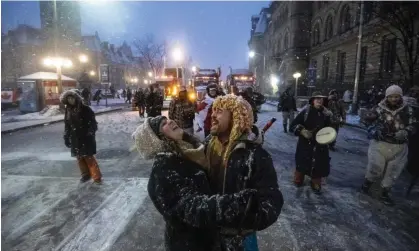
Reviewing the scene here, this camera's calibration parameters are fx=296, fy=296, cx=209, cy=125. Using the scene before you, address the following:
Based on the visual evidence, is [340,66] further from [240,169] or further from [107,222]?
[240,169]

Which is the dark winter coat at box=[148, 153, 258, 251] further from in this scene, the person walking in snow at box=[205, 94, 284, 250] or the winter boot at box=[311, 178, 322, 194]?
the winter boot at box=[311, 178, 322, 194]

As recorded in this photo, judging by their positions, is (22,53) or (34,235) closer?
(34,235)

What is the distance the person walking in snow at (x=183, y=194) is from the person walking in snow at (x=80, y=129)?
4561mm

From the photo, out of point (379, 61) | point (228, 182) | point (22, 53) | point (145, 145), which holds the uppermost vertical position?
point (22, 53)

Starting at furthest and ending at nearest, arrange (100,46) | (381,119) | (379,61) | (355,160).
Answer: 1. (100,46)
2. (379,61)
3. (355,160)
4. (381,119)

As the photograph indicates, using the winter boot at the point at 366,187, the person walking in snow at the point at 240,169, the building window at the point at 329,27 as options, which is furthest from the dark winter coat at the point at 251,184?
the building window at the point at 329,27

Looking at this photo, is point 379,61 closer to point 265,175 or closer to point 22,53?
point 265,175

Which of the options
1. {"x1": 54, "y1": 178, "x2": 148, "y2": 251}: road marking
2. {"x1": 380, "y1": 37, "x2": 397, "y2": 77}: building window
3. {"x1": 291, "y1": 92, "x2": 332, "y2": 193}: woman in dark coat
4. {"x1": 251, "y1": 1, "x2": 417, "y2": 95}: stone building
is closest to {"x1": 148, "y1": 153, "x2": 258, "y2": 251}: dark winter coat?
{"x1": 54, "y1": 178, "x2": 148, "y2": 251}: road marking

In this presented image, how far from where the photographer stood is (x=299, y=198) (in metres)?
5.30

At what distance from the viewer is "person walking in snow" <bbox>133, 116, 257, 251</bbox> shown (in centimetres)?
168

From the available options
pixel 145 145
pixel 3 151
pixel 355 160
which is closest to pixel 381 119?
pixel 355 160

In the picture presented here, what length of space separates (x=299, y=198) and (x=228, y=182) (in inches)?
149

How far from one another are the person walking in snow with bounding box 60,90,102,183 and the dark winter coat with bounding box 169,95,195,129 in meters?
1.80

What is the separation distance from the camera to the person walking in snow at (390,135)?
4.93m
